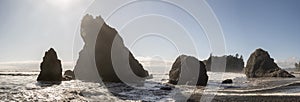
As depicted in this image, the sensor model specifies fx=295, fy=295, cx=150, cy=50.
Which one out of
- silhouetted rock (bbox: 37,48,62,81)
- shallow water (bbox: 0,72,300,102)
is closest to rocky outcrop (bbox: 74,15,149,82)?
silhouetted rock (bbox: 37,48,62,81)

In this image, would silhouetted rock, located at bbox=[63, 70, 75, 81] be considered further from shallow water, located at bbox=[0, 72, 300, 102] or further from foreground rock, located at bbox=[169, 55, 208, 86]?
foreground rock, located at bbox=[169, 55, 208, 86]

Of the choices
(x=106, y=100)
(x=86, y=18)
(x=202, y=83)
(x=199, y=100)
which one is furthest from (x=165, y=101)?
(x=86, y=18)

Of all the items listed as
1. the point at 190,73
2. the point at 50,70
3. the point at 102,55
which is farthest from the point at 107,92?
the point at 102,55

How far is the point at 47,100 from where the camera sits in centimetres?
3925

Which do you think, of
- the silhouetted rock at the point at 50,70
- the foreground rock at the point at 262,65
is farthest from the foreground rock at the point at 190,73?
the foreground rock at the point at 262,65

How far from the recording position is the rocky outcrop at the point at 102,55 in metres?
90.9

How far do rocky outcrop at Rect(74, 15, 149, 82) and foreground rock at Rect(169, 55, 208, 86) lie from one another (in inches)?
620

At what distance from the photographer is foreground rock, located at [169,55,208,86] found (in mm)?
84750

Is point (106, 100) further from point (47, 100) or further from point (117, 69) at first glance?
point (117, 69)

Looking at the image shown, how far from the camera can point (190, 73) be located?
89.2m

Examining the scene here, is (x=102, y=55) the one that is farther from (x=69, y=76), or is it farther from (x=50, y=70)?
(x=50, y=70)

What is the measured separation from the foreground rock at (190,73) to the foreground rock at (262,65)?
51837 mm

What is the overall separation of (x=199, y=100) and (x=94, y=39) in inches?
2485

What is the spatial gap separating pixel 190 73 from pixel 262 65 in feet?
193
